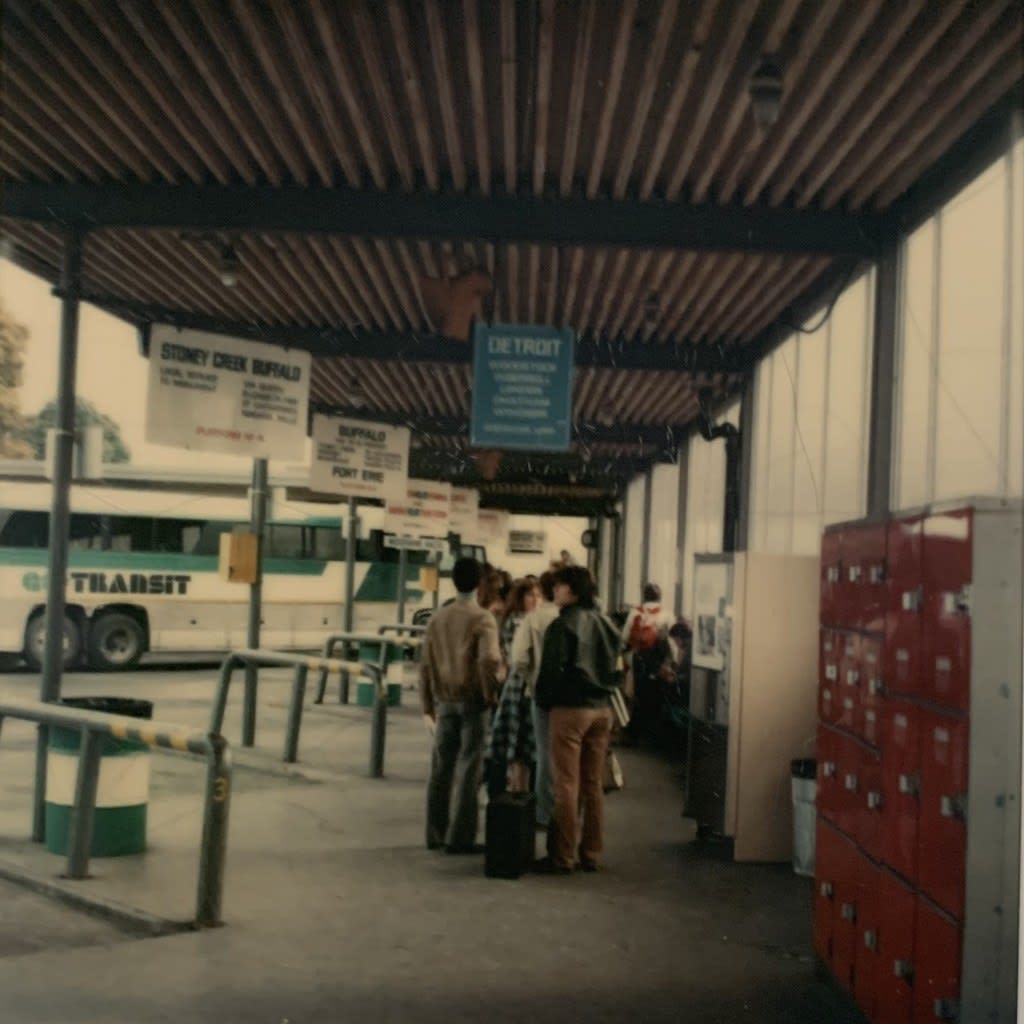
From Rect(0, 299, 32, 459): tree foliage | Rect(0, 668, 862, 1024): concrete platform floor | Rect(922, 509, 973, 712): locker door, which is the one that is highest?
Rect(0, 299, 32, 459): tree foliage

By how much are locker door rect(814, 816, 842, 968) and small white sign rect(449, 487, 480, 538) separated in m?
21.3

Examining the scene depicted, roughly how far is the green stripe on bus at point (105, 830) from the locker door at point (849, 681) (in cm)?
461

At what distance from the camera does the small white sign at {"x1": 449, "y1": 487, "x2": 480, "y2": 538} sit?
27750 millimetres

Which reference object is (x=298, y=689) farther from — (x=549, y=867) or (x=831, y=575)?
(x=831, y=575)

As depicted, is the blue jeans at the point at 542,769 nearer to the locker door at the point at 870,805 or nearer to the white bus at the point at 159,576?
the locker door at the point at 870,805

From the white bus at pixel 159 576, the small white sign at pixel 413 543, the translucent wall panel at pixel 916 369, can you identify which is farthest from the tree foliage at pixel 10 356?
the translucent wall panel at pixel 916 369

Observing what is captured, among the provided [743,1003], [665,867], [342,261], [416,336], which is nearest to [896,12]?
[743,1003]

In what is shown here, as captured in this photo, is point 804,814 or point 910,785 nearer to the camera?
point 910,785

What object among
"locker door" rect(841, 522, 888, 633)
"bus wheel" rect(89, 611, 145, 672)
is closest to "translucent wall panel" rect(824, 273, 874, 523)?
"locker door" rect(841, 522, 888, 633)

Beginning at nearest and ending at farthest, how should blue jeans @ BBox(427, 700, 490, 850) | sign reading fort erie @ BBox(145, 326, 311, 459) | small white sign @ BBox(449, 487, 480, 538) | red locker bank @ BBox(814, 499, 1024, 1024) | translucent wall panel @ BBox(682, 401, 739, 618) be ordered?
red locker bank @ BBox(814, 499, 1024, 1024)
blue jeans @ BBox(427, 700, 490, 850)
sign reading fort erie @ BBox(145, 326, 311, 459)
translucent wall panel @ BBox(682, 401, 739, 618)
small white sign @ BBox(449, 487, 480, 538)

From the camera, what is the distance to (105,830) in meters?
8.09

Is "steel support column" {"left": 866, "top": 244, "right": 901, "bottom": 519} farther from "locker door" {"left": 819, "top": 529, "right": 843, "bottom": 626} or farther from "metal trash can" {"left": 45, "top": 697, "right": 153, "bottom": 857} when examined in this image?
"metal trash can" {"left": 45, "top": 697, "right": 153, "bottom": 857}

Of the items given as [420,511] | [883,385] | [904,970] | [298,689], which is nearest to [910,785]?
[904,970]

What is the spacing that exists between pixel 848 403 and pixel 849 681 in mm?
5406
